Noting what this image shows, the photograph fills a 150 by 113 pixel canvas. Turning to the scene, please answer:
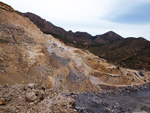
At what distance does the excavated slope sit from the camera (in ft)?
24.1

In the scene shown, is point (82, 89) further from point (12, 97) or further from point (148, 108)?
point (12, 97)

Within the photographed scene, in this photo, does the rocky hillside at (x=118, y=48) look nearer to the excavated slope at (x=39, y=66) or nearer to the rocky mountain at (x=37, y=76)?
the excavated slope at (x=39, y=66)

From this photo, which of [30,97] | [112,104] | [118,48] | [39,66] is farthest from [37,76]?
[118,48]

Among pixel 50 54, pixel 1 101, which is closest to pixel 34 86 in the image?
pixel 1 101

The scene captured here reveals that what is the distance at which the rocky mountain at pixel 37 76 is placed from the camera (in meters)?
5.00

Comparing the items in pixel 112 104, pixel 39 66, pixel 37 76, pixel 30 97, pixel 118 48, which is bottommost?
pixel 112 104

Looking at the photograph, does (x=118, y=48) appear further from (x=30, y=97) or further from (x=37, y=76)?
(x=30, y=97)

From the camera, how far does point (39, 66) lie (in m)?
8.94

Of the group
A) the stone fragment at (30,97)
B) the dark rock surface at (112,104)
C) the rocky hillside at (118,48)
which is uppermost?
the rocky hillside at (118,48)

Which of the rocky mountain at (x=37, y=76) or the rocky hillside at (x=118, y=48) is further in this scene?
the rocky hillside at (x=118, y=48)

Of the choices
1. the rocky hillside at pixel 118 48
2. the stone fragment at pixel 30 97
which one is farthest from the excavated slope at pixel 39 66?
the rocky hillside at pixel 118 48

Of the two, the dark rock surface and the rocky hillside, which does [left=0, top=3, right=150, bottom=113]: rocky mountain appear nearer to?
the dark rock surface

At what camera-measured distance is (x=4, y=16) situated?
34.6 feet

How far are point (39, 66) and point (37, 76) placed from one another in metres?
1.30
